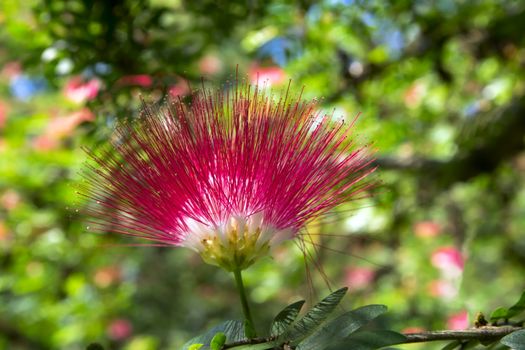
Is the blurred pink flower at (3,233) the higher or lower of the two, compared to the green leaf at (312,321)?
higher

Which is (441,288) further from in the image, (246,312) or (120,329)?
(246,312)

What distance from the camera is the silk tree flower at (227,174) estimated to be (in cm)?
110

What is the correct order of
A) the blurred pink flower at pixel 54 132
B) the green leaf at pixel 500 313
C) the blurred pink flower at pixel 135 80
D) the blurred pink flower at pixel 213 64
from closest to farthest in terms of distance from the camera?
the green leaf at pixel 500 313
the blurred pink flower at pixel 135 80
the blurred pink flower at pixel 54 132
the blurred pink flower at pixel 213 64

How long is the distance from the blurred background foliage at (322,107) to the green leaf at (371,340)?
59 cm

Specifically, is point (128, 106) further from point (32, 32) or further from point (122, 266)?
point (122, 266)

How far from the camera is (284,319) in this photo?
3.26 feet

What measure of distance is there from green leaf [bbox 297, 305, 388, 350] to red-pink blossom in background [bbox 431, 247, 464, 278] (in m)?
3.59

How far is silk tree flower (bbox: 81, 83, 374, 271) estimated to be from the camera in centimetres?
110

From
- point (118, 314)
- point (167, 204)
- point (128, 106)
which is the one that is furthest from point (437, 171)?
point (118, 314)

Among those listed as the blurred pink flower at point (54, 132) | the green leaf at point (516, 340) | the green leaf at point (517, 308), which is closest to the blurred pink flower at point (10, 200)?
the blurred pink flower at point (54, 132)

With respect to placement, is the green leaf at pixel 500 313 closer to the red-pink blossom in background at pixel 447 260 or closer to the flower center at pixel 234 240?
the flower center at pixel 234 240

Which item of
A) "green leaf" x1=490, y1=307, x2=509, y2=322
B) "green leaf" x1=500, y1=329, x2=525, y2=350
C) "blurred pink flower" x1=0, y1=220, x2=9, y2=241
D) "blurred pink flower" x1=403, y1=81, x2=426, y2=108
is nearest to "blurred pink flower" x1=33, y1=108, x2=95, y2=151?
"blurred pink flower" x1=0, y1=220, x2=9, y2=241

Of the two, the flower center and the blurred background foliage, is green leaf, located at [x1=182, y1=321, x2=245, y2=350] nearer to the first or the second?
the flower center

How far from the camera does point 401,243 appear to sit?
4.57 m
